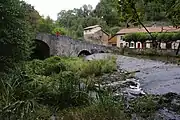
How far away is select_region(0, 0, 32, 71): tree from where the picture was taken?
836 cm

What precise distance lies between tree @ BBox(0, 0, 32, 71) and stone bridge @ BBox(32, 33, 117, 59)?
70.3 ft

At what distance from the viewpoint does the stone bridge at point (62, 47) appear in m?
32.1

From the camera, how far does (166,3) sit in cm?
504

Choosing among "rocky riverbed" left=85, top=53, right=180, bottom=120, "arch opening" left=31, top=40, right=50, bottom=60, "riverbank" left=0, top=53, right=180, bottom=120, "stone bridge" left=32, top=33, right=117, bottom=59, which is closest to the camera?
"riverbank" left=0, top=53, right=180, bottom=120

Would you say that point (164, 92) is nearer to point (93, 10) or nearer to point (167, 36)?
point (167, 36)

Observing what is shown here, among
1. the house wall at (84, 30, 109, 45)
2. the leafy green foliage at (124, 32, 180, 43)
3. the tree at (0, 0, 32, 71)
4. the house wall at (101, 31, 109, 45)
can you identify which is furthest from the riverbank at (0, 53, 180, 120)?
the house wall at (101, 31, 109, 45)

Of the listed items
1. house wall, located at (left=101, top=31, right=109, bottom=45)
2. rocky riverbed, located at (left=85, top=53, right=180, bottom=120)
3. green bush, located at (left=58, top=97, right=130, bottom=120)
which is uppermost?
house wall, located at (left=101, top=31, right=109, bottom=45)

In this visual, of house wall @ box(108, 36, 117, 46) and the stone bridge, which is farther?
house wall @ box(108, 36, 117, 46)

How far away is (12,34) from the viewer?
338 inches

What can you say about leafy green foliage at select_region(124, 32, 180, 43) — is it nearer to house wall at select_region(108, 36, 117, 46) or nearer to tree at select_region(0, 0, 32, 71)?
house wall at select_region(108, 36, 117, 46)

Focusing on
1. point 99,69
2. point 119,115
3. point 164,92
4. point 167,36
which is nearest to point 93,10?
point 167,36

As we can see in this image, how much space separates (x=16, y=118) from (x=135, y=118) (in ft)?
9.31

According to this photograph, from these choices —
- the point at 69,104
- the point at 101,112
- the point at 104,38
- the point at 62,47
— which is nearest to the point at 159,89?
the point at 69,104

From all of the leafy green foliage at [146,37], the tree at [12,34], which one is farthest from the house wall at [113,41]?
the tree at [12,34]
